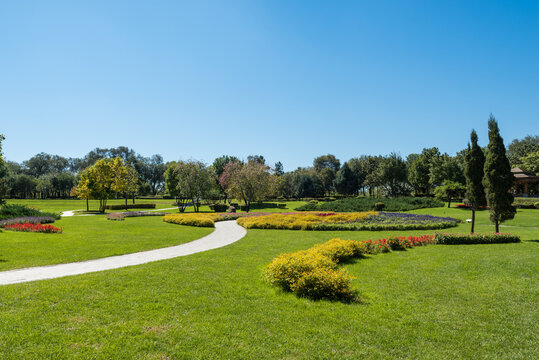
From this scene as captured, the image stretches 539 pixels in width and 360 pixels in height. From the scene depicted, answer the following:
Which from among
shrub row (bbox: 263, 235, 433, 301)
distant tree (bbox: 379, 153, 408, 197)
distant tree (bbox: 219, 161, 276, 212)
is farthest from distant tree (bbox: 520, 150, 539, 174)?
shrub row (bbox: 263, 235, 433, 301)

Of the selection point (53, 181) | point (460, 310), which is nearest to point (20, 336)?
point (460, 310)

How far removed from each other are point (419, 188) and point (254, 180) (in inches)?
1630

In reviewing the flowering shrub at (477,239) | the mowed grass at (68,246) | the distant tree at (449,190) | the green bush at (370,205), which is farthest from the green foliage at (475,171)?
the distant tree at (449,190)

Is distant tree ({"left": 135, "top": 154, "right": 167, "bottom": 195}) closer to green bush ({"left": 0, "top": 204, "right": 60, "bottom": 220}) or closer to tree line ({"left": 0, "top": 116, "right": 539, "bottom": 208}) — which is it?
tree line ({"left": 0, "top": 116, "right": 539, "bottom": 208})

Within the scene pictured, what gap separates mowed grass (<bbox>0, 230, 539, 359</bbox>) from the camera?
168 inches

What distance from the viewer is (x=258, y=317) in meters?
5.35

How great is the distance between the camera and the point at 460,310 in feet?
18.8

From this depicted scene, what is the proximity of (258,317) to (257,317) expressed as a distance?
0.06 feet

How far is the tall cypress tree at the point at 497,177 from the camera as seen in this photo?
14016 millimetres

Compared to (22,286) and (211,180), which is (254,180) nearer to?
(211,180)

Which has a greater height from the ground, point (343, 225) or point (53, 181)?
point (53, 181)

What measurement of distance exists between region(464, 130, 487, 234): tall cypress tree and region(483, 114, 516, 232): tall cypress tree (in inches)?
17.5

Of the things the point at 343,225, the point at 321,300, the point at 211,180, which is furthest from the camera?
the point at 211,180

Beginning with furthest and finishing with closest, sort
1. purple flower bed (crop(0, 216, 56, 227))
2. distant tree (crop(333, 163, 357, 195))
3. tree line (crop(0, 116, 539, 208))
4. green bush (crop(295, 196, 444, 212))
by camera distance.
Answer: distant tree (crop(333, 163, 357, 195)) → tree line (crop(0, 116, 539, 208)) → green bush (crop(295, 196, 444, 212)) → purple flower bed (crop(0, 216, 56, 227))
